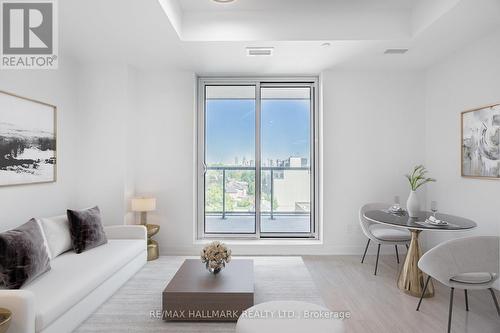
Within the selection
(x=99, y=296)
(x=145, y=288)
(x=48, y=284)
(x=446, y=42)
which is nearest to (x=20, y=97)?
(x=48, y=284)

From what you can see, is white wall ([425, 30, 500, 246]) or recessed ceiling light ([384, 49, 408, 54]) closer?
white wall ([425, 30, 500, 246])

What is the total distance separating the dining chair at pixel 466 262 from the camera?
2109 mm

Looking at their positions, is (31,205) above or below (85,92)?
below

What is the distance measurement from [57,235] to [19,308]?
1.30 meters

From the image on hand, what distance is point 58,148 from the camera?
3.52m

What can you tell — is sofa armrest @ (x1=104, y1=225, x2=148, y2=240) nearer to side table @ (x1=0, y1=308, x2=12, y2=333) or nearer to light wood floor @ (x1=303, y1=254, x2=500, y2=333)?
side table @ (x1=0, y1=308, x2=12, y2=333)

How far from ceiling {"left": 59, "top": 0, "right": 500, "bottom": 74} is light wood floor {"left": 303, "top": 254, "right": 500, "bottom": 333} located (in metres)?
2.70

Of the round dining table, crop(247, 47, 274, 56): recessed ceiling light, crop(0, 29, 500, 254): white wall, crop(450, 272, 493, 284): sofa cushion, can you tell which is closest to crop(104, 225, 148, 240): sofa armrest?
crop(0, 29, 500, 254): white wall

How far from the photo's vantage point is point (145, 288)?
118 inches

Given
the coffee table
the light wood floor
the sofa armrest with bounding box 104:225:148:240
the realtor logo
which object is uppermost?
the realtor logo

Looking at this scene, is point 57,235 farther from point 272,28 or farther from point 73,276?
point 272,28

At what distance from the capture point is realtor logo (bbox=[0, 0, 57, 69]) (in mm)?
2646

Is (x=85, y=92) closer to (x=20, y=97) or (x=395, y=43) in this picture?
(x=20, y=97)

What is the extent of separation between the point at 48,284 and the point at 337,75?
417cm
